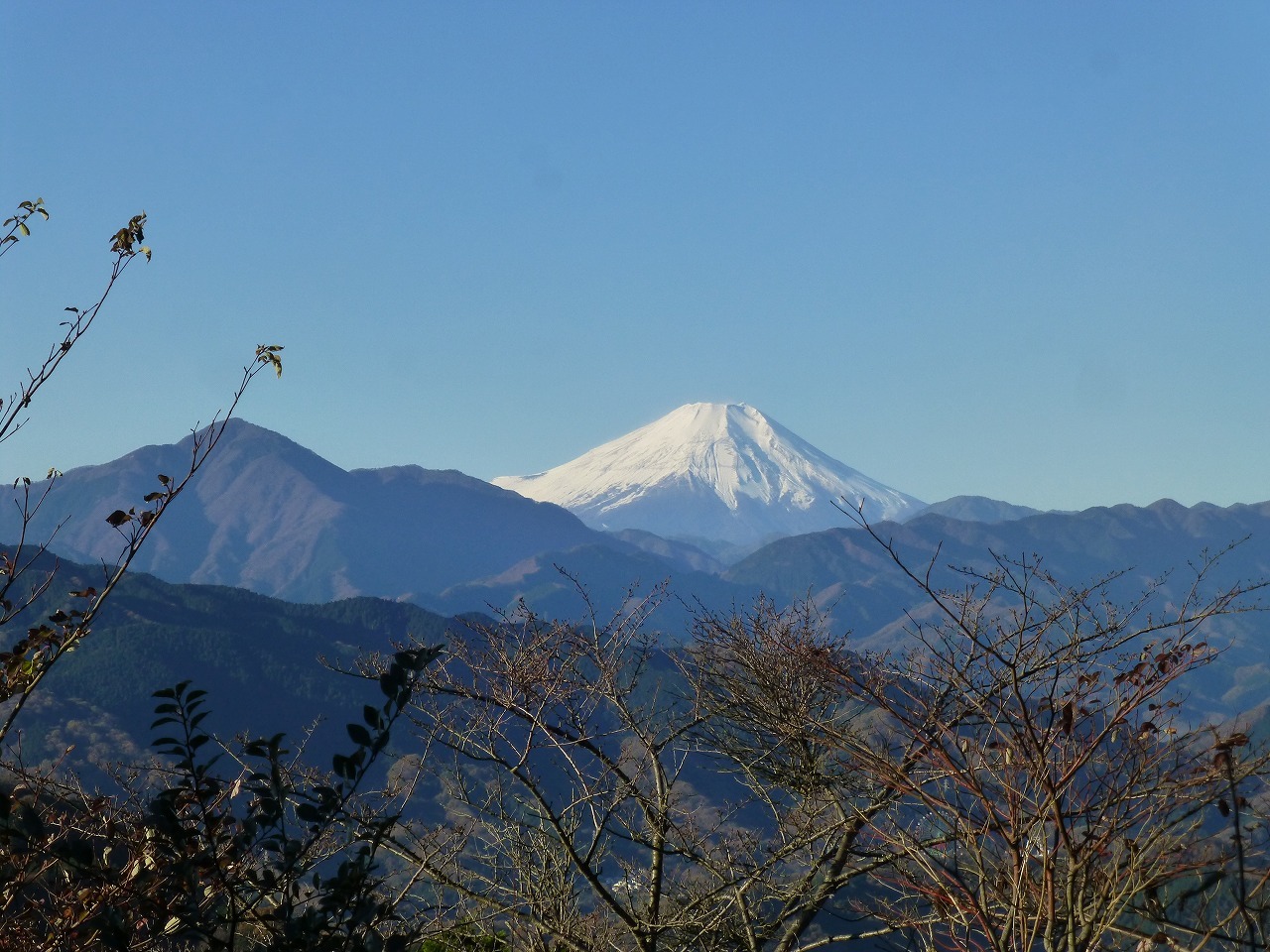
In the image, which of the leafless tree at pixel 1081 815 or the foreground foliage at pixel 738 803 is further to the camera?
the leafless tree at pixel 1081 815

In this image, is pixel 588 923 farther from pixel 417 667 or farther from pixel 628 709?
pixel 417 667

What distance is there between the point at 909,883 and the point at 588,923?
20.1 feet

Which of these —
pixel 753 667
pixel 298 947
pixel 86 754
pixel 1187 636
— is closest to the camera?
pixel 298 947

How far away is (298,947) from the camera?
248 centimetres

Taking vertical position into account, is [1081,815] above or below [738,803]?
above

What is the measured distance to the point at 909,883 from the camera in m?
3.72

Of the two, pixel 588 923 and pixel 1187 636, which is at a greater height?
pixel 1187 636

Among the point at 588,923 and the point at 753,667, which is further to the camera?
the point at 588,923

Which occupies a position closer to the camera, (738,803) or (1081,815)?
(1081,815)

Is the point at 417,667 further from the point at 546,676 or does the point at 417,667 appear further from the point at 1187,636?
the point at 546,676

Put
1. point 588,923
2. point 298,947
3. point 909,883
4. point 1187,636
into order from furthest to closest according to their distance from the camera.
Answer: point 588,923
point 1187,636
point 909,883
point 298,947

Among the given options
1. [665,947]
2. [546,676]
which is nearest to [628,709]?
[546,676]

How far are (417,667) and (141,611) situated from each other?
454 ft

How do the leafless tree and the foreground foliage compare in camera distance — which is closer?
the foreground foliage
